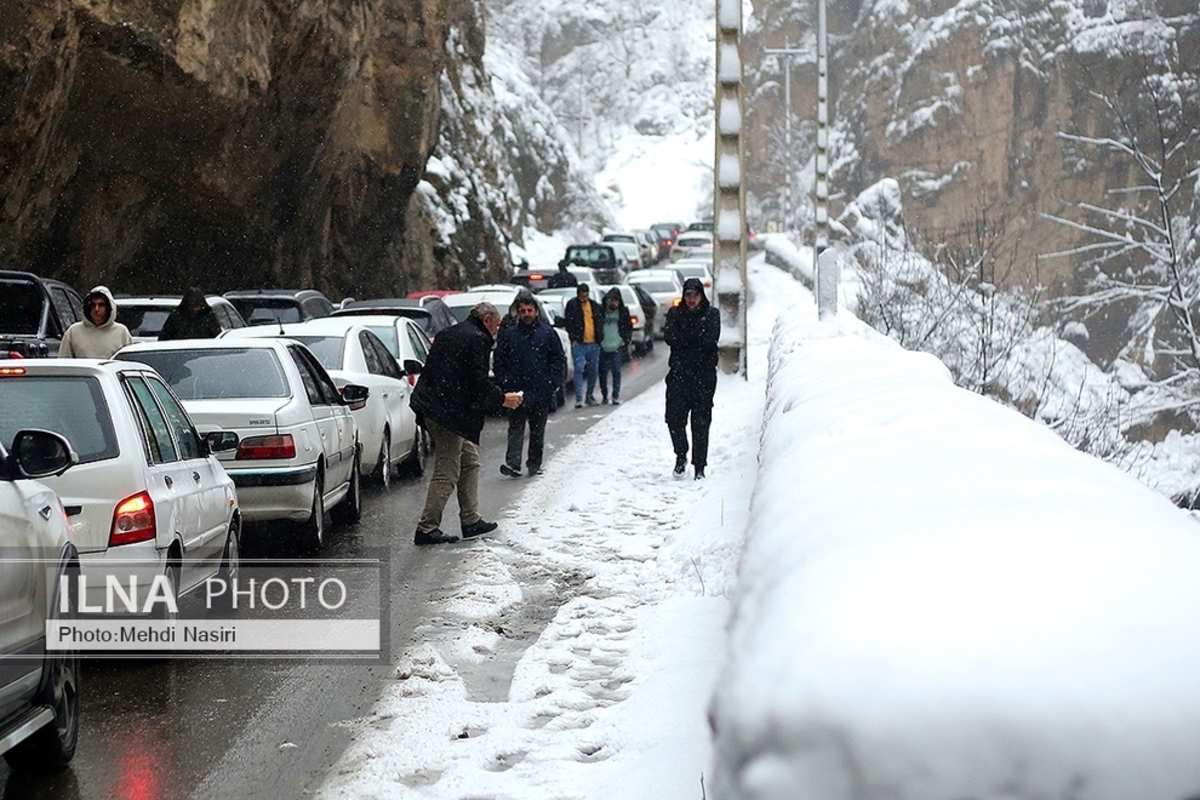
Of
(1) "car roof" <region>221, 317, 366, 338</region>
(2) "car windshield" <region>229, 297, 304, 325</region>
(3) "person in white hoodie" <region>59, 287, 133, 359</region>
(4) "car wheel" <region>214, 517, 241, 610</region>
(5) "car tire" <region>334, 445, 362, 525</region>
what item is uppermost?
(3) "person in white hoodie" <region>59, 287, 133, 359</region>

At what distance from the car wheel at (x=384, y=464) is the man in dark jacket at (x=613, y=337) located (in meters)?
7.58

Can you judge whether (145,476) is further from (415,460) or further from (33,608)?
(415,460)

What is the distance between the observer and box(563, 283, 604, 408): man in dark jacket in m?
21.1

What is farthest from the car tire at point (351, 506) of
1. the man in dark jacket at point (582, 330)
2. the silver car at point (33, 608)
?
the man in dark jacket at point (582, 330)

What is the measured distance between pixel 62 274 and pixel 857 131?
86197mm

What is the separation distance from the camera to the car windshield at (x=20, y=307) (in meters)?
16.3

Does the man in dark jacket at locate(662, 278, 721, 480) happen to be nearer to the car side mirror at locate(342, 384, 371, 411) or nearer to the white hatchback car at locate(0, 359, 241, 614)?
the car side mirror at locate(342, 384, 371, 411)

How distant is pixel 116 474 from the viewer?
7129 millimetres

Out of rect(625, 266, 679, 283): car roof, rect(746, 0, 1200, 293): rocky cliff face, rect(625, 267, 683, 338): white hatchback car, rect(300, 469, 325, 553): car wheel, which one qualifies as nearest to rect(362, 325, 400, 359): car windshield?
rect(300, 469, 325, 553): car wheel

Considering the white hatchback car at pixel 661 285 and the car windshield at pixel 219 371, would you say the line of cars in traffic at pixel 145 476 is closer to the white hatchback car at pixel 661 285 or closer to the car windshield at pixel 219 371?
the car windshield at pixel 219 371

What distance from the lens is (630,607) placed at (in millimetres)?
8945

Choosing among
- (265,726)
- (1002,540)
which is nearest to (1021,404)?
(265,726)

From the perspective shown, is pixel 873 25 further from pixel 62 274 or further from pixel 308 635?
pixel 308 635

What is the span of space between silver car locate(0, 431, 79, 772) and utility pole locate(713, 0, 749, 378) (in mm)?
17343
